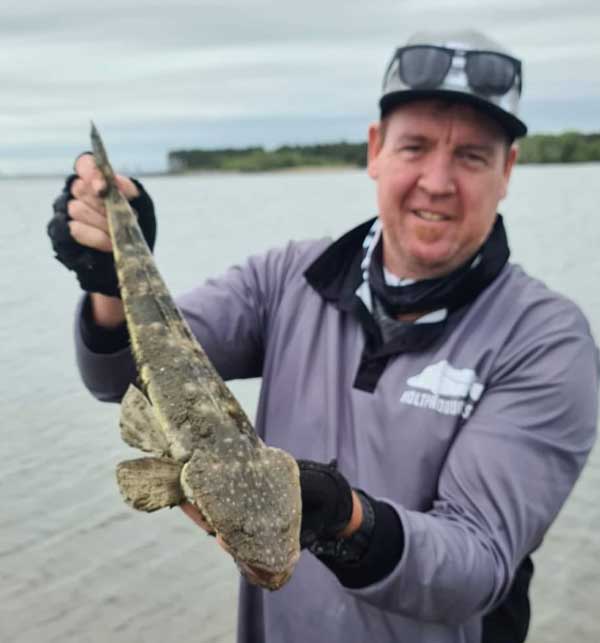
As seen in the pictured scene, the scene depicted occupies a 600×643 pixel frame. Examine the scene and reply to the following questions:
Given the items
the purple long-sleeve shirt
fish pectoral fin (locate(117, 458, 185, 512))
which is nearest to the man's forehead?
the purple long-sleeve shirt

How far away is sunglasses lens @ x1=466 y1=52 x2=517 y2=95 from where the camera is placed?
3.71 metres

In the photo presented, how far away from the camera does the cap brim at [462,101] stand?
3637 millimetres

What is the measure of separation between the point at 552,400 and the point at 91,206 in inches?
86.4

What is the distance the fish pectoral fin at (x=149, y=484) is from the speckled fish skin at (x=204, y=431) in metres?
0.03

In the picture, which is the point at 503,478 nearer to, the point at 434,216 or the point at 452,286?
the point at 452,286

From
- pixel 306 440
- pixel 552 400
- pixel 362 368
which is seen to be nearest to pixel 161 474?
pixel 306 440

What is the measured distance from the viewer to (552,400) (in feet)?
11.2

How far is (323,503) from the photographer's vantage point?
300 cm

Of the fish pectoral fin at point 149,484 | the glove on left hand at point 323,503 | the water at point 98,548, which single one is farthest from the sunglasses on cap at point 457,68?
the water at point 98,548

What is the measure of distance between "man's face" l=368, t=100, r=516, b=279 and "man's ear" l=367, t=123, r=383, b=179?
0.10 m

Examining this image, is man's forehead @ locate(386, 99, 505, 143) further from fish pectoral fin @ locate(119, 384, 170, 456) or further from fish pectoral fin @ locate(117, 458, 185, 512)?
fish pectoral fin @ locate(117, 458, 185, 512)

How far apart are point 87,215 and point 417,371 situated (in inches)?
66.0

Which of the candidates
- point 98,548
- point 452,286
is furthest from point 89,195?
point 98,548

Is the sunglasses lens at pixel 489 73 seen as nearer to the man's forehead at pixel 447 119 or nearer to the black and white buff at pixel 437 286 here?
the man's forehead at pixel 447 119
